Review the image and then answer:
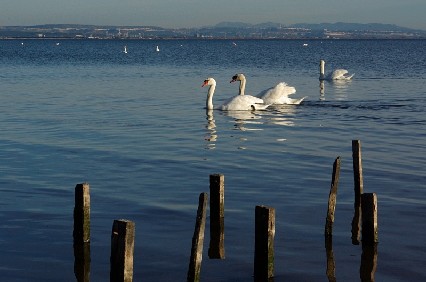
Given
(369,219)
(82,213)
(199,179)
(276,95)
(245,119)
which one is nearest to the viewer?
(82,213)

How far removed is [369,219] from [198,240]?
3418 millimetres

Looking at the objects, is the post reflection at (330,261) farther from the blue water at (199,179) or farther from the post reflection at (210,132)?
the post reflection at (210,132)

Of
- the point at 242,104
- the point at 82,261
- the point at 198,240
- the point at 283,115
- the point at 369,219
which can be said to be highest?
the point at 198,240

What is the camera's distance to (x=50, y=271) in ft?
39.7

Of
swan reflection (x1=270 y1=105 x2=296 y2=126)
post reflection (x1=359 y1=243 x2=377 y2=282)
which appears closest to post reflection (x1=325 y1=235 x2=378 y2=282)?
post reflection (x1=359 y1=243 x2=377 y2=282)

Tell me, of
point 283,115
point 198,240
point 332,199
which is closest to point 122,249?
point 198,240

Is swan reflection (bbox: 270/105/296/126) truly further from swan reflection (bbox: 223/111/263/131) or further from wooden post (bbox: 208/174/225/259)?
wooden post (bbox: 208/174/225/259)

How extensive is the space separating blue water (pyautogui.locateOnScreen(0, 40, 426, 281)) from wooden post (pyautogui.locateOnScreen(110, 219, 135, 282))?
7.15 feet

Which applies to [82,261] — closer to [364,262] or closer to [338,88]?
[364,262]

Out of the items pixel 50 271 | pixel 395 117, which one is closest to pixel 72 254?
pixel 50 271

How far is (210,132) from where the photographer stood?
2773 centimetres

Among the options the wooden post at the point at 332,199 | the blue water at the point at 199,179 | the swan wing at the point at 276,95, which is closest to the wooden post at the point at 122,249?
the blue water at the point at 199,179

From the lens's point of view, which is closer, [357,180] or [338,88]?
[357,180]

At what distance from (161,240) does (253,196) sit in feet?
11.9
